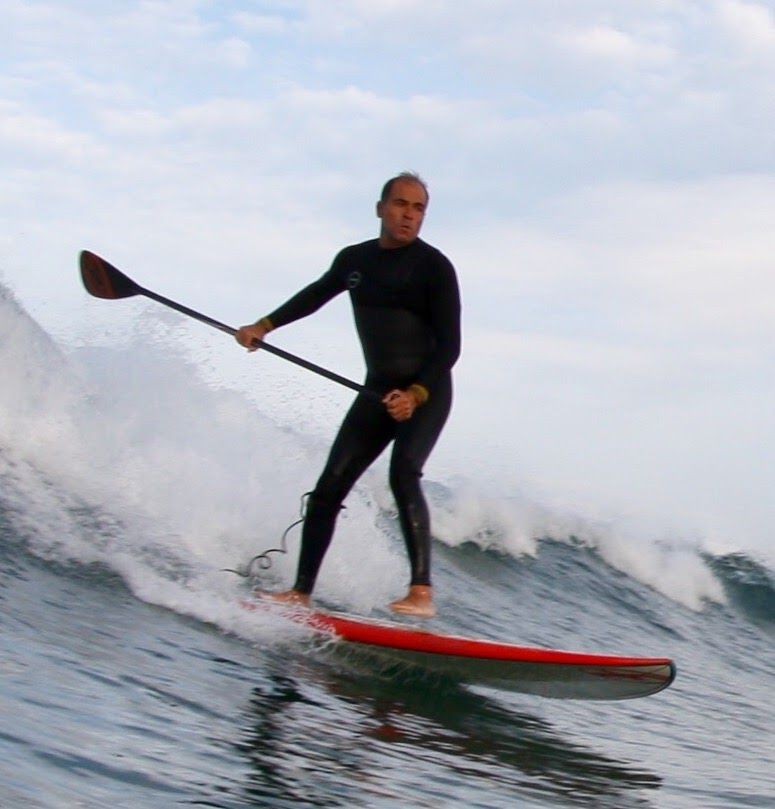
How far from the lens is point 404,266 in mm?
5480

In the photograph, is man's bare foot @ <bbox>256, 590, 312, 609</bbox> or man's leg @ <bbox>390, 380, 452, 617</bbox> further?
man's bare foot @ <bbox>256, 590, 312, 609</bbox>

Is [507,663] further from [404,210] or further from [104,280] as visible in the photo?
[104,280]

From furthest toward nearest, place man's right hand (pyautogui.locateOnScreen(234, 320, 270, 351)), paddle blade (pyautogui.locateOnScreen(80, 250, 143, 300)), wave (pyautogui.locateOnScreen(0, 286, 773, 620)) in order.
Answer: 1. wave (pyautogui.locateOnScreen(0, 286, 773, 620))
2. paddle blade (pyautogui.locateOnScreen(80, 250, 143, 300))
3. man's right hand (pyautogui.locateOnScreen(234, 320, 270, 351))

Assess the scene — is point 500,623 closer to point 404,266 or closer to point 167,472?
point 167,472

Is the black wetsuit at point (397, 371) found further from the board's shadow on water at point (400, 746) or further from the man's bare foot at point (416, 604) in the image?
the board's shadow on water at point (400, 746)

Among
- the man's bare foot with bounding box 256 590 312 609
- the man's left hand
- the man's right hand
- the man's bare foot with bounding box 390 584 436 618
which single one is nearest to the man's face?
the man's left hand

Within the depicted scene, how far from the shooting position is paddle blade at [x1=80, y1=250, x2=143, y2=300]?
6.32 metres

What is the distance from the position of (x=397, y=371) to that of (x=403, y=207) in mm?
640

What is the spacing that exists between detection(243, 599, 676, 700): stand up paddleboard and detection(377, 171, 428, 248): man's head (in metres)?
1.52

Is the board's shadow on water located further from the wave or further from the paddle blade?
the paddle blade

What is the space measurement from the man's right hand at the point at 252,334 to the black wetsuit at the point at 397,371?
0.33m

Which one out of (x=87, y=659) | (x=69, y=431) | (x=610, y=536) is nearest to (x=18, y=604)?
(x=87, y=659)

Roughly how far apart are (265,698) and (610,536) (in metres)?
8.49

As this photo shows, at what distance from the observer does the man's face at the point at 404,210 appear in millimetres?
5414
